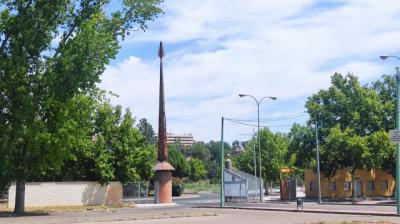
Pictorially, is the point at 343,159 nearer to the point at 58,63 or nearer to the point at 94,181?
the point at 94,181

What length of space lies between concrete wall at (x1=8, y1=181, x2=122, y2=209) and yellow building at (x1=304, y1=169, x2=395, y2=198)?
26158 mm

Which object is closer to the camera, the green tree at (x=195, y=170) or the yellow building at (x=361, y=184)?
the yellow building at (x=361, y=184)

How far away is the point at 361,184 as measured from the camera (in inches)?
2734

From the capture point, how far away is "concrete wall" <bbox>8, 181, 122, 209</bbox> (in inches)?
1934

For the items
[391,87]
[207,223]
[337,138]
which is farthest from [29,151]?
[391,87]

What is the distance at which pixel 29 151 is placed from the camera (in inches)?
1475

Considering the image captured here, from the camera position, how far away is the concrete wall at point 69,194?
49125 millimetres

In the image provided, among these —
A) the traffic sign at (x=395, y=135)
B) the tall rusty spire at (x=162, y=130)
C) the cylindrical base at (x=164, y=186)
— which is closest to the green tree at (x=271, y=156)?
the tall rusty spire at (x=162, y=130)

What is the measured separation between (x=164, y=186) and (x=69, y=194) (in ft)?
31.0

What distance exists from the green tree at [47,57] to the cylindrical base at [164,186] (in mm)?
20247

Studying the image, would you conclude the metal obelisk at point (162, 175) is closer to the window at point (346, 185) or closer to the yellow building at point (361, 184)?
the yellow building at point (361, 184)

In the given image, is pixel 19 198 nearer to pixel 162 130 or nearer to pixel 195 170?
pixel 162 130

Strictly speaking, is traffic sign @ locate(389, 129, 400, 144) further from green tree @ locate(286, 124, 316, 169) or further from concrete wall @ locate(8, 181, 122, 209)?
green tree @ locate(286, 124, 316, 169)

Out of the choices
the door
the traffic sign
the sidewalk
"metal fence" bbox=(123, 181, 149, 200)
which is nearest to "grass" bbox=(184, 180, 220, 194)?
"metal fence" bbox=(123, 181, 149, 200)
